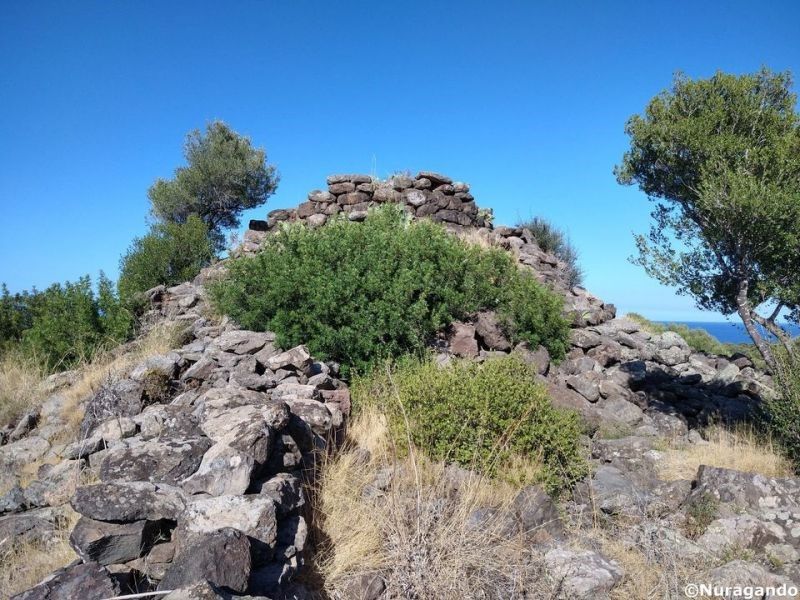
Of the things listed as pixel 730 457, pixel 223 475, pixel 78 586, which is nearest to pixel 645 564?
pixel 730 457

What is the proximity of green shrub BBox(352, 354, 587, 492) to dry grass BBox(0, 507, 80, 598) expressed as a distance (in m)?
3.01

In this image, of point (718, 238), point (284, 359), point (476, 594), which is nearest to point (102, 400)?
point (284, 359)

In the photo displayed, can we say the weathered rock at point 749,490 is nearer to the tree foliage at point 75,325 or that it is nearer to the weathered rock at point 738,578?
the weathered rock at point 738,578

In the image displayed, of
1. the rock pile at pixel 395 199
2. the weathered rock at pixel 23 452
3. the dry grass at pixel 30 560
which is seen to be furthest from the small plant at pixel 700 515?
the rock pile at pixel 395 199

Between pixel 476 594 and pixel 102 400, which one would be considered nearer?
pixel 476 594

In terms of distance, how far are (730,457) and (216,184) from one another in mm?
19136

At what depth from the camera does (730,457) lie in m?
6.80

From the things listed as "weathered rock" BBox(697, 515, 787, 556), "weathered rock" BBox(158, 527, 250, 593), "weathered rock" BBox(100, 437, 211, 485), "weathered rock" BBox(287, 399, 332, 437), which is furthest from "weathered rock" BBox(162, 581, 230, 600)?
"weathered rock" BBox(697, 515, 787, 556)

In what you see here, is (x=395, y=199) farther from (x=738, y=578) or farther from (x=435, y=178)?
(x=738, y=578)

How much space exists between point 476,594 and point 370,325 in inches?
182

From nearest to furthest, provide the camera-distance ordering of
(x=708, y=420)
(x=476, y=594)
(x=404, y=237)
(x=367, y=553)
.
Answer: (x=476, y=594) < (x=367, y=553) < (x=708, y=420) < (x=404, y=237)

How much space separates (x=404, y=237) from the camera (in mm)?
10180

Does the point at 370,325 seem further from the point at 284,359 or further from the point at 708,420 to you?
the point at 708,420

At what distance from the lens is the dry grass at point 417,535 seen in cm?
429
